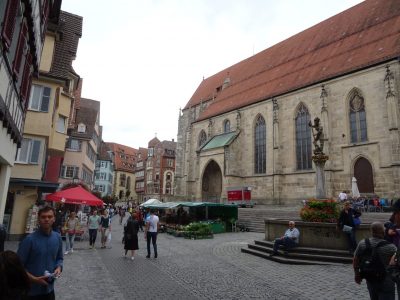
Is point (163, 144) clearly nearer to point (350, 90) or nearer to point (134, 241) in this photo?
point (350, 90)

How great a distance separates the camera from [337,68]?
2530 cm

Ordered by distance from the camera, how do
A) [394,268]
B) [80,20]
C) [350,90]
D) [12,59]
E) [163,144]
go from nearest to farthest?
[394,268]
[12,59]
[80,20]
[350,90]
[163,144]

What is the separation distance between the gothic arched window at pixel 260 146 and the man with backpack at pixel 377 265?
2587 cm

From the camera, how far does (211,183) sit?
3478 cm

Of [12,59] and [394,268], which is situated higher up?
[12,59]

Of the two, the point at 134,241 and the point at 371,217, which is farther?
the point at 371,217

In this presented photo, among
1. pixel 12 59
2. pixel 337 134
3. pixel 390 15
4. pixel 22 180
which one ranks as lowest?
pixel 22 180

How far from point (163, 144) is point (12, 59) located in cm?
5783

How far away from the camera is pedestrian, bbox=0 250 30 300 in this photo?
208 centimetres

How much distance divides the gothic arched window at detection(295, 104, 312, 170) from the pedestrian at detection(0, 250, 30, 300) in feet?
85.9

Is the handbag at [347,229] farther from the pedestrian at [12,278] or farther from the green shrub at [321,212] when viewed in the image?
the pedestrian at [12,278]

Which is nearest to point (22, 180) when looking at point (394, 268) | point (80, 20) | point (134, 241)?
point (134, 241)

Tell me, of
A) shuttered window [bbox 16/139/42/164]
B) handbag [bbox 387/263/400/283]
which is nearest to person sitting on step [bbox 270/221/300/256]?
handbag [bbox 387/263/400/283]

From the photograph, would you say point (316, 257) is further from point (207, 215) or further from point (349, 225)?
point (207, 215)
